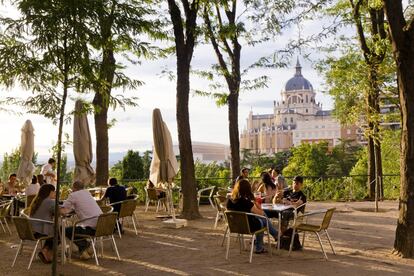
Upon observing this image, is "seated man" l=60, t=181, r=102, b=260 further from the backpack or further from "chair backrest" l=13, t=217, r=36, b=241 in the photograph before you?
the backpack

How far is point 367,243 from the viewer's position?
31.1 ft

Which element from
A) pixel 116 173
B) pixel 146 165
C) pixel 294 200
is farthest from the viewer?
pixel 146 165

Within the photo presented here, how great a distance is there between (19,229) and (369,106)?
12943mm

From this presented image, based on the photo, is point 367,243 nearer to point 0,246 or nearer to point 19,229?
point 19,229

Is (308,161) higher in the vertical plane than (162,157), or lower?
lower

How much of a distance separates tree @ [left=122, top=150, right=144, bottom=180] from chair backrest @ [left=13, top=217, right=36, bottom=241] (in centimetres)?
1558

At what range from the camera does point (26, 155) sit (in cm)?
1381

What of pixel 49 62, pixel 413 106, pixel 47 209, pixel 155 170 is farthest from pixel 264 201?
pixel 49 62

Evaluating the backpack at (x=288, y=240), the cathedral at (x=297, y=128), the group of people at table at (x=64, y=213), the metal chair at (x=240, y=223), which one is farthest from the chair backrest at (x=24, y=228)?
the cathedral at (x=297, y=128)

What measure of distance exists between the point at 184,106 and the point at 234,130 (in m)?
3.68

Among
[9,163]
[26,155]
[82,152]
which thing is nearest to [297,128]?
[9,163]

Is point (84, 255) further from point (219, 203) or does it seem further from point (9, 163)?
point (9, 163)

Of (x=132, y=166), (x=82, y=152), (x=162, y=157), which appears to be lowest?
(x=132, y=166)

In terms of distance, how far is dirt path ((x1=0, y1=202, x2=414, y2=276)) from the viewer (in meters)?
7.16
